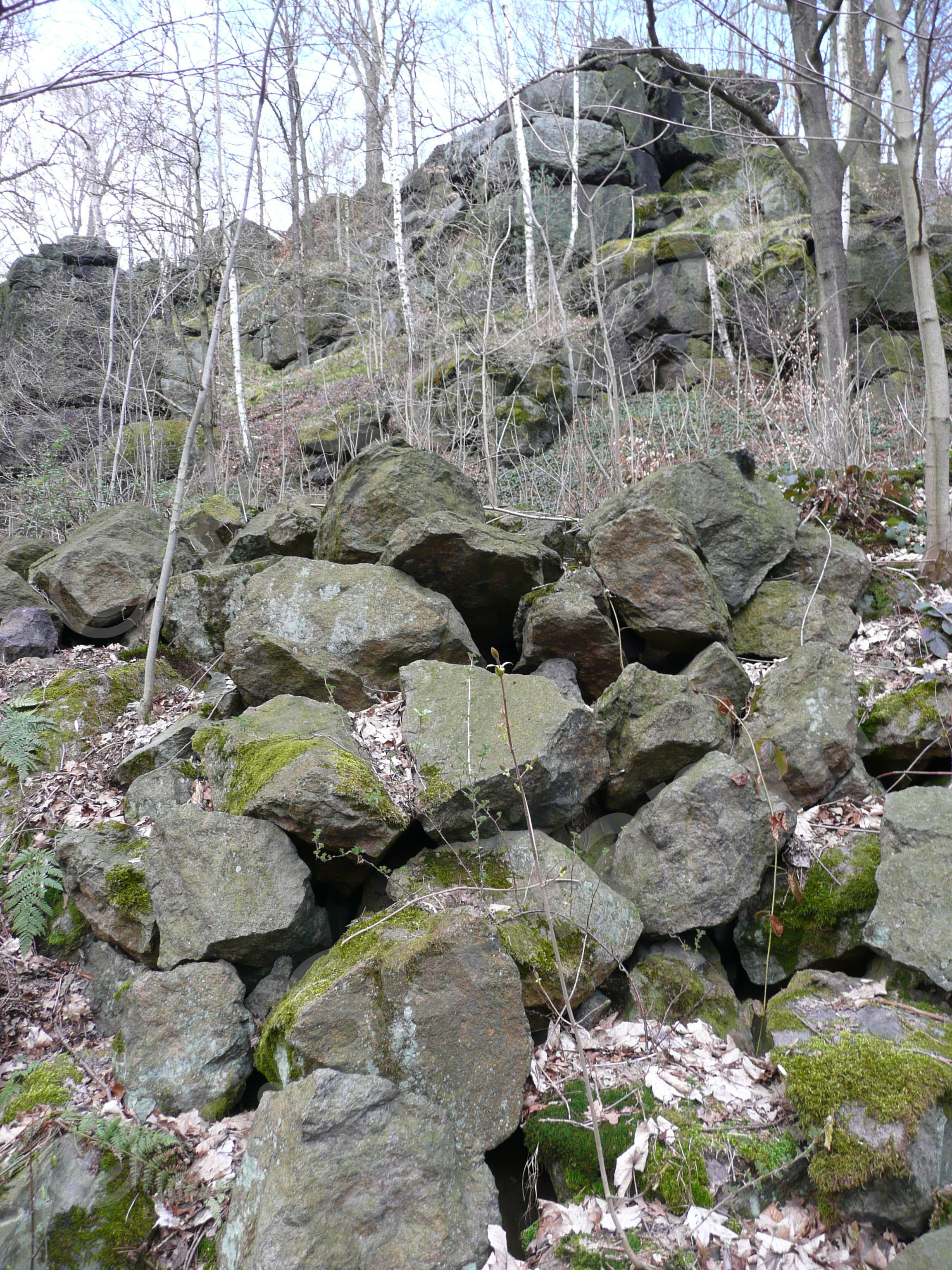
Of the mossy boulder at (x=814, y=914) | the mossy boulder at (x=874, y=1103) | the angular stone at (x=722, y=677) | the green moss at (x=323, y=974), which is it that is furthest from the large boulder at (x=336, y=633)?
the mossy boulder at (x=874, y=1103)

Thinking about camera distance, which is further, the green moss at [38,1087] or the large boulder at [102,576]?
the large boulder at [102,576]

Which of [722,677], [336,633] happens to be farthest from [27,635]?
[722,677]

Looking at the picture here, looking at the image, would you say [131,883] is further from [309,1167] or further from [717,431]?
[717,431]

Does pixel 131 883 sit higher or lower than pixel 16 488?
lower

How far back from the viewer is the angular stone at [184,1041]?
317cm

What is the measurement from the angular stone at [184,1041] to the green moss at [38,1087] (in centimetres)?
20

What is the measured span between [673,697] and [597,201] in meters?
16.7

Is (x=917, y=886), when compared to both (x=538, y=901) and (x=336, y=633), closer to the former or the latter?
(x=538, y=901)

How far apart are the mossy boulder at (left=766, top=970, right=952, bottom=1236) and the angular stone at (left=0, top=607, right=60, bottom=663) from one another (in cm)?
623

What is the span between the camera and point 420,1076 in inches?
115

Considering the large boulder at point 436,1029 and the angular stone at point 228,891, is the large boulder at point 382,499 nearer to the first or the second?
the angular stone at point 228,891

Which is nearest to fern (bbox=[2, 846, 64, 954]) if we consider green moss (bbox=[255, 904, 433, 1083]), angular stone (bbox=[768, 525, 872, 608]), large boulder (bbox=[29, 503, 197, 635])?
green moss (bbox=[255, 904, 433, 1083])

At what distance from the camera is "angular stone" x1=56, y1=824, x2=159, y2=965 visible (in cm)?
371

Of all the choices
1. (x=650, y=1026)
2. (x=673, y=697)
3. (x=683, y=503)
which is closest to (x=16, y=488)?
(x=683, y=503)
